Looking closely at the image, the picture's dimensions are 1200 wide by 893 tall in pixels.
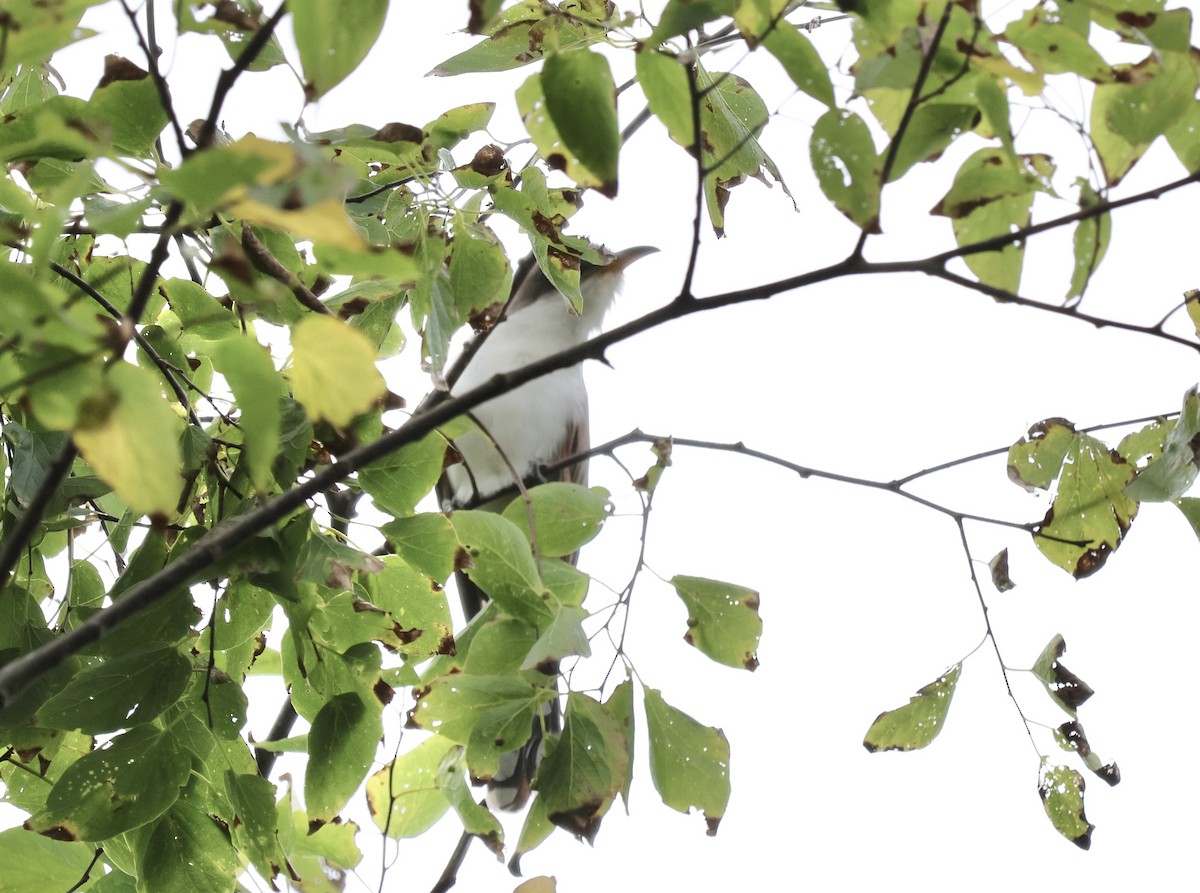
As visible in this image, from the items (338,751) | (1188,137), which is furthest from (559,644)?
(1188,137)

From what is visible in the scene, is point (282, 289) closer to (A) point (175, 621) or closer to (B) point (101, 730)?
(A) point (175, 621)

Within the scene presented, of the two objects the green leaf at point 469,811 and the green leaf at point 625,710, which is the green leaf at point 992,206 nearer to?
the green leaf at point 625,710

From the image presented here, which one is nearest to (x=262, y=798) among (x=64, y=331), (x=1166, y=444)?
(x=64, y=331)

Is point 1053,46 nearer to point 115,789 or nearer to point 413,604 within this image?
point 413,604

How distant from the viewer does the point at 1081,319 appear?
3.08ft

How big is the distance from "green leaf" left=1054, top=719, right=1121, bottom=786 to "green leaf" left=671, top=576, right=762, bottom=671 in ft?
1.37

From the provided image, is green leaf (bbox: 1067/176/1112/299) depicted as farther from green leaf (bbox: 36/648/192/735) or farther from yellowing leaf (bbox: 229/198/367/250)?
green leaf (bbox: 36/648/192/735)

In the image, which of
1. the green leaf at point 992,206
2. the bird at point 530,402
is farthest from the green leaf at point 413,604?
the bird at point 530,402

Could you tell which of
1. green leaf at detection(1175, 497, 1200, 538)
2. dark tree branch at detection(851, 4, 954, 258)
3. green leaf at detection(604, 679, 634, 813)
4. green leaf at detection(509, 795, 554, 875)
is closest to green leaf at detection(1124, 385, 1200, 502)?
green leaf at detection(1175, 497, 1200, 538)

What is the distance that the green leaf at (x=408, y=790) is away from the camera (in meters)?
1.72

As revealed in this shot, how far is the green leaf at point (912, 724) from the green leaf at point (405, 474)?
2.26 feet

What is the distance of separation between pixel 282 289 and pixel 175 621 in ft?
1.37

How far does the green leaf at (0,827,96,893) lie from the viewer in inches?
57.7

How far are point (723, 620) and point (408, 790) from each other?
638 mm
